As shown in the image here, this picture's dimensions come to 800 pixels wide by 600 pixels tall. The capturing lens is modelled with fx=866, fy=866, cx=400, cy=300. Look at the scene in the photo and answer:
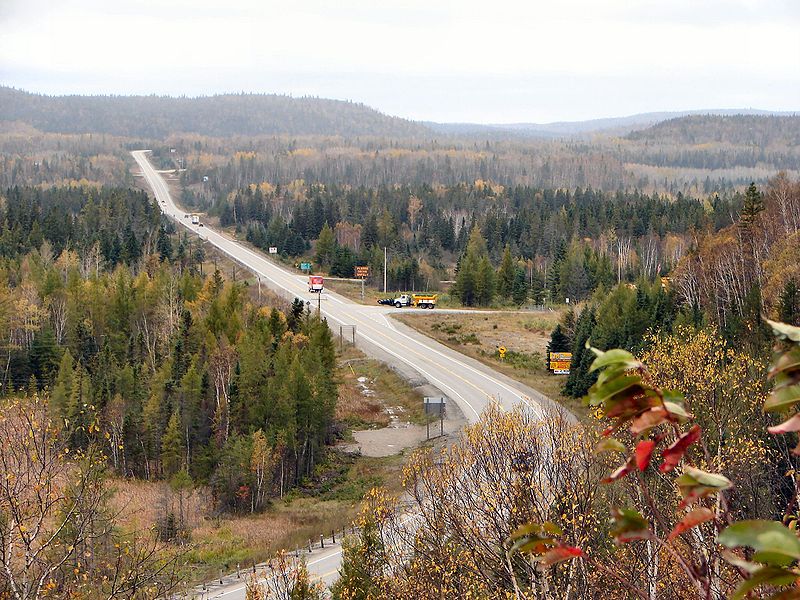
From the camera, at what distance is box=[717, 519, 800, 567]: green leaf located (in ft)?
7.24

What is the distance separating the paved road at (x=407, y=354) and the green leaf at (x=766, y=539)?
27.2m

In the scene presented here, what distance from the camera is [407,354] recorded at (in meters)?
64.6

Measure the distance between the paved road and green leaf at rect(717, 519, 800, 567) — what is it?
2725 cm

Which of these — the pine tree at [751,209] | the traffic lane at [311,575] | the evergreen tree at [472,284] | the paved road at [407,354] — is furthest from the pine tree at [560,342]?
the evergreen tree at [472,284]

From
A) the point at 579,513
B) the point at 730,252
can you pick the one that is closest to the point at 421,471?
Answer: the point at 579,513

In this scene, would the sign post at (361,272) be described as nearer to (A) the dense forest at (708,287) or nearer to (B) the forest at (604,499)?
(A) the dense forest at (708,287)

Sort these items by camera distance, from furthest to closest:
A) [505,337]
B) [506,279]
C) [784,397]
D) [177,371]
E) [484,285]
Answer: [506,279] → [484,285] → [505,337] → [177,371] → [784,397]

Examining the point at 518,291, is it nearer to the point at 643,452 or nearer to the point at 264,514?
the point at 264,514

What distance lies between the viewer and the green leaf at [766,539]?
2207 mm

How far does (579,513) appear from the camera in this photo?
15.2 m

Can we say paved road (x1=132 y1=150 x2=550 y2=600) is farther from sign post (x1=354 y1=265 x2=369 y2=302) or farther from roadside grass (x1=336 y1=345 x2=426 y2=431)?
sign post (x1=354 y1=265 x2=369 y2=302)

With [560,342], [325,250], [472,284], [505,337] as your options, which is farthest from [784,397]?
[325,250]

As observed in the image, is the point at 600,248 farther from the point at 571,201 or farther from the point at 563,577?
the point at 563,577

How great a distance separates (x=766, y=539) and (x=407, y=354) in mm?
62466
